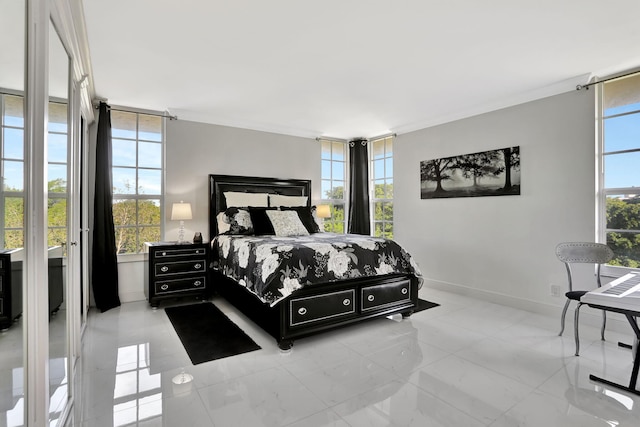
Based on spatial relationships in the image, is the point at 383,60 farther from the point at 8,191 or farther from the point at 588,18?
the point at 8,191

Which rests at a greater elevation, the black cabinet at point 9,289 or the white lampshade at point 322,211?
the white lampshade at point 322,211

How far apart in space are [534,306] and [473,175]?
174cm

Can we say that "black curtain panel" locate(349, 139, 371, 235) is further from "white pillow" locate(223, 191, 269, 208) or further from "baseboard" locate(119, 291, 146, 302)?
"baseboard" locate(119, 291, 146, 302)

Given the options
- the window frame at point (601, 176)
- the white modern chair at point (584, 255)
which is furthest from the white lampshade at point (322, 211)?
the window frame at point (601, 176)

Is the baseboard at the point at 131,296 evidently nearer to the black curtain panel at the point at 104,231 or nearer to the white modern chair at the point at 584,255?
the black curtain panel at the point at 104,231

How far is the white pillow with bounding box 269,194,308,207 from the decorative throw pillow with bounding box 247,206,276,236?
23.6 inches

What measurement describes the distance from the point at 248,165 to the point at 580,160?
4171 millimetres

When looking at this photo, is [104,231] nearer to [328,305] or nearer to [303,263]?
[303,263]

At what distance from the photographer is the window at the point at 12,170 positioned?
0.95m

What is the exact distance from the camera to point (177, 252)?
400 centimetres

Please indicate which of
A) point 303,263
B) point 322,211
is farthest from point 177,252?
point 322,211

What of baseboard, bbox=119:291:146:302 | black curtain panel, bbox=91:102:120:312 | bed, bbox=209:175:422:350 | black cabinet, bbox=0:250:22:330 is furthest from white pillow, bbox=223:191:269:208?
black cabinet, bbox=0:250:22:330

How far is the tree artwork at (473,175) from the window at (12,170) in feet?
14.4

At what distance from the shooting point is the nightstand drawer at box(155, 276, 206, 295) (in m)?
3.90
